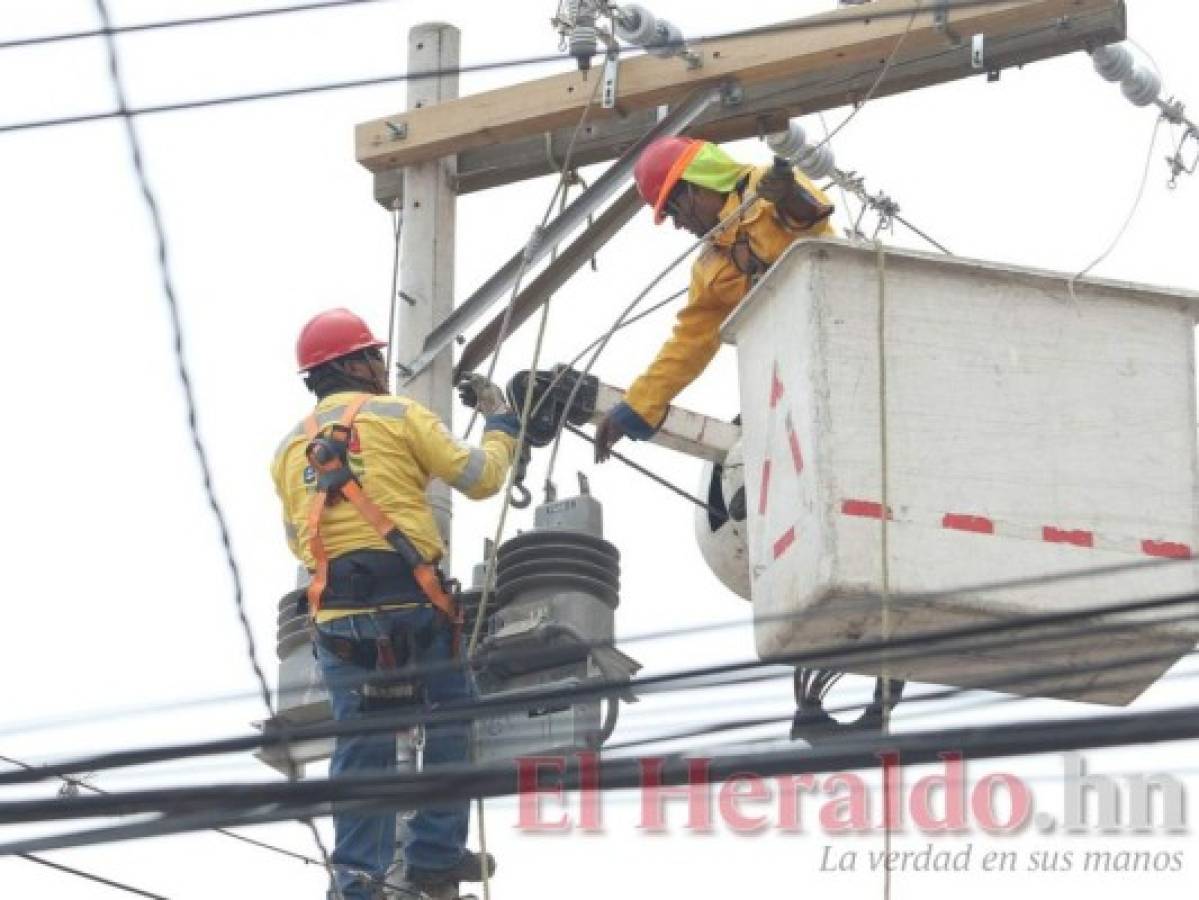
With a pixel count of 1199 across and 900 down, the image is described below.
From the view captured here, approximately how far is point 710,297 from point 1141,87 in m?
1.84

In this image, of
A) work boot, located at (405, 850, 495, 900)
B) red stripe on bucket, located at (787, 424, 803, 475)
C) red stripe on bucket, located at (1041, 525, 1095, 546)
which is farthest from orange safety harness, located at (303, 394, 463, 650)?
red stripe on bucket, located at (1041, 525, 1095, 546)

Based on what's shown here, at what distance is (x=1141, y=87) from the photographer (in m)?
11.3

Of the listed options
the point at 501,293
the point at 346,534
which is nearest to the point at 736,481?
the point at 501,293

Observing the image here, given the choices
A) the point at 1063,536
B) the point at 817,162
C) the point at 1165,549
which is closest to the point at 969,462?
the point at 1063,536

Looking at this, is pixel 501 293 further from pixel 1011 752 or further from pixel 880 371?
pixel 1011 752

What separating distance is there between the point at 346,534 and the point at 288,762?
1.11 m

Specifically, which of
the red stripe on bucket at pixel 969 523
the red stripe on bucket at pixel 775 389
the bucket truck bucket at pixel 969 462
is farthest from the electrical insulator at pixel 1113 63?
the red stripe on bucket at pixel 969 523

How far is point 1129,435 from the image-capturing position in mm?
9172

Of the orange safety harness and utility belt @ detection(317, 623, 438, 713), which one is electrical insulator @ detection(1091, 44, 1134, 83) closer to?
the orange safety harness

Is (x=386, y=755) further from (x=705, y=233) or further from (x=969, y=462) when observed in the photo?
(x=969, y=462)

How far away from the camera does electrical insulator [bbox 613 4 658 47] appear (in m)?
10.9

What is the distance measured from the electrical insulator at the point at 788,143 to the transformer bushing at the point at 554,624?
1491mm

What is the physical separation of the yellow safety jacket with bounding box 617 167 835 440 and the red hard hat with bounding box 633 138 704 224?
0.20 metres

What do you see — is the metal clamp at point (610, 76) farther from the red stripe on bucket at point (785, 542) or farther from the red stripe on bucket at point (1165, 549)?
the red stripe on bucket at point (1165, 549)
